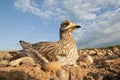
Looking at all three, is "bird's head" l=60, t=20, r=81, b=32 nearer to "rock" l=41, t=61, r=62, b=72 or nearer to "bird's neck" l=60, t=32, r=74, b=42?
"bird's neck" l=60, t=32, r=74, b=42

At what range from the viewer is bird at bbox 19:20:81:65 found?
33.7 ft

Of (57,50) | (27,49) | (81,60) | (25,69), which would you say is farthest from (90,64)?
(25,69)

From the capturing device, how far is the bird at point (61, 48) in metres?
10.3

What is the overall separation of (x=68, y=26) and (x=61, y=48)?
1.02 meters

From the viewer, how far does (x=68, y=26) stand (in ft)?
37.3

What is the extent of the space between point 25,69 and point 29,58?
1209 mm

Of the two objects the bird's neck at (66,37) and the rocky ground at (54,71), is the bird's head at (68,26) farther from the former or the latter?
the rocky ground at (54,71)

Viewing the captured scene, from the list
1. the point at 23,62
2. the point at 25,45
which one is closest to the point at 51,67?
the point at 23,62

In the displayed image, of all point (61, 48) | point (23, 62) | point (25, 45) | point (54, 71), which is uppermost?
point (25, 45)

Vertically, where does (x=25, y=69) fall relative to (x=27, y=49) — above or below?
below

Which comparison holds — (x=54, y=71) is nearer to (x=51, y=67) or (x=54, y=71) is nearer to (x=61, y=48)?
(x=51, y=67)

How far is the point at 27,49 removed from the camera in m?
10.8

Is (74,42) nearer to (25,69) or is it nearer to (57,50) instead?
(57,50)

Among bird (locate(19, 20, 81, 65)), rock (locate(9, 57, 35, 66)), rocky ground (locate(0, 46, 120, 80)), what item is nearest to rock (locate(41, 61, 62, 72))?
rocky ground (locate(0, 46, 120, 80))
